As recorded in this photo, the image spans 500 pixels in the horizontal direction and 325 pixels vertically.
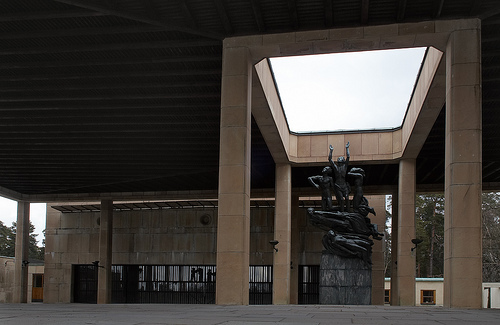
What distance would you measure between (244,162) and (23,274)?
32061 mm

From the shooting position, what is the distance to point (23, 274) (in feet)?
142

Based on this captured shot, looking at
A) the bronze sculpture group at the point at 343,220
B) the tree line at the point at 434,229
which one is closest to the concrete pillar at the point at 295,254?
the bronze sculpture group at the point at 343,220

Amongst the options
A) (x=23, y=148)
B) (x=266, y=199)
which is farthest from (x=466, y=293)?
(x=266, y=199)

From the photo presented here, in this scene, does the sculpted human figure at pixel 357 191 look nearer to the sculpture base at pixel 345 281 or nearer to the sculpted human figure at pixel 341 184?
the sculpted human figure at pixel 341 184

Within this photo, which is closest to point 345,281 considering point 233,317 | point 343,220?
point 343,220

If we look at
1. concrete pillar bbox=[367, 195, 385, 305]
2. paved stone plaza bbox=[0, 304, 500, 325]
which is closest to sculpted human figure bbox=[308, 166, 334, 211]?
paved stone plaza bbox=[0, 304, 500, 325]

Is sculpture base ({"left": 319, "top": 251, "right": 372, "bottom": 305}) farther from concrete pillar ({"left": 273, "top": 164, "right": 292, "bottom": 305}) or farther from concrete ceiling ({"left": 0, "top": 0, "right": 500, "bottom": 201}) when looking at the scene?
concrete ceiling ({"left": 0, "top": 0, "right": 500, "bottom": 201})

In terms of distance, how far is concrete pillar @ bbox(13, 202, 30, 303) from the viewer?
43062 millimetres

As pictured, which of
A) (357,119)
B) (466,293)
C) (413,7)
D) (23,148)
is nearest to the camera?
(466,293)

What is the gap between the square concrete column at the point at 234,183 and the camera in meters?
16.1

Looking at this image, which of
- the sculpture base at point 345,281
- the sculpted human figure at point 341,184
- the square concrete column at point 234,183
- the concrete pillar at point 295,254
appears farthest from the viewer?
the concrete pillar at point 295,254

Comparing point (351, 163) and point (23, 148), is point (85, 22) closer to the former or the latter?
point (23, 148)

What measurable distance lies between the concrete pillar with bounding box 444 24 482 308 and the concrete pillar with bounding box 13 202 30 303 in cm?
Answer: 3471

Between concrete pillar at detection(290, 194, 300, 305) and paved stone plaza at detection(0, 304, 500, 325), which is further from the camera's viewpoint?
concrete pillar at detection(290, 194, 300, 305)
